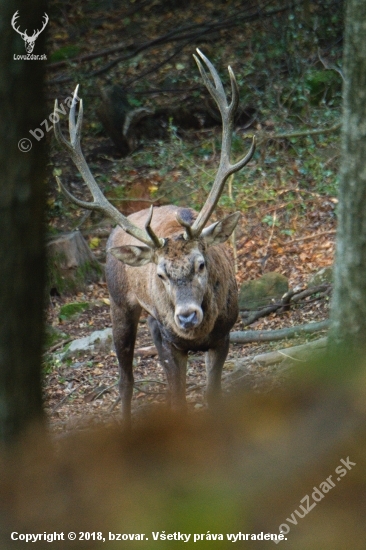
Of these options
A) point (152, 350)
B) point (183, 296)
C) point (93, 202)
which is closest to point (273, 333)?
point (152, 350)

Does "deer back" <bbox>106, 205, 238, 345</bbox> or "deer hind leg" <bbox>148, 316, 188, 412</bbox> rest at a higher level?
"deer back" <bbox>106, 205, 238, 345</bbox>

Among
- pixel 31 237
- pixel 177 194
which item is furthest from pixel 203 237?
pixel 177 194

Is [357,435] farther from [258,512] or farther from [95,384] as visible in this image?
[95,384]

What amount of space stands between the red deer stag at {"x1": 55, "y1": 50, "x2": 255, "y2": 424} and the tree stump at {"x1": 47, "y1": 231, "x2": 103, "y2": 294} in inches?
156

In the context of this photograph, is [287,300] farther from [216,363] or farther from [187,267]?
[187,267]

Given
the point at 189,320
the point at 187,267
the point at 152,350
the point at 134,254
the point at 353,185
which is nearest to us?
the point at 353,185

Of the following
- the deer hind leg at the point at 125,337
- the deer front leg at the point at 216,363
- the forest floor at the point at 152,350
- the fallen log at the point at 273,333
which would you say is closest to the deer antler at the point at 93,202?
the deer front leg at the point at 216,363

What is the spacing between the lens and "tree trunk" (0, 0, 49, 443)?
355 centimetres

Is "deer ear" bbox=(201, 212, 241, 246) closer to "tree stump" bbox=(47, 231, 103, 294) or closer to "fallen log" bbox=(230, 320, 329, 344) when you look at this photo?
"fallen log" bbox=(230, 320, 329, 344)

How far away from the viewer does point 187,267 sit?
21.1ft

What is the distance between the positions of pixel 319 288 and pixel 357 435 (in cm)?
735

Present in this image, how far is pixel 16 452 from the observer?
2.18m

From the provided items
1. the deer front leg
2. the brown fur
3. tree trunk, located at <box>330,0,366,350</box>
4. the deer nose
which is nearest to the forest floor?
the deer front leg

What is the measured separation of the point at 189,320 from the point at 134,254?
942 millimetres
